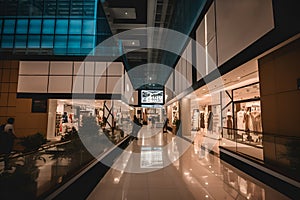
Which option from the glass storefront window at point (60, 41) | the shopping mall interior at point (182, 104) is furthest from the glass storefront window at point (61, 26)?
the glass storefront window at point (60, 41)

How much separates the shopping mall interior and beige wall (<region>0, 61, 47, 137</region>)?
0.15ft

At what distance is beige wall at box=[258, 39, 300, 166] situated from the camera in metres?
3.65

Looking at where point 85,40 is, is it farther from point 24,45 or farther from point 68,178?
point 68,178

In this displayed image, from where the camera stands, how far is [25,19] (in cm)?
1288

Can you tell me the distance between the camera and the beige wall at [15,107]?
320 inches

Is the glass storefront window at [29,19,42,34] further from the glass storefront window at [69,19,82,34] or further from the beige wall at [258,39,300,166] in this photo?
the beige wall at [258,39,300,166]

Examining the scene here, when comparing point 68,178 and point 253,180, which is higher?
point 68,178

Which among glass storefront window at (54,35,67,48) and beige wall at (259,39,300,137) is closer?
beige wall at (259,39,300,137)

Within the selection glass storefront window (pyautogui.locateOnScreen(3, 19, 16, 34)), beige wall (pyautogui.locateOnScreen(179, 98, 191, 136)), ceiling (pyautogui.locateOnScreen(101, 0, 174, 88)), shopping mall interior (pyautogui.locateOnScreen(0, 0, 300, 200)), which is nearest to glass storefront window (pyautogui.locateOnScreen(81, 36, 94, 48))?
shopping mall interior (pyautogui.locateOnScreen(0, 0, 300, 200))

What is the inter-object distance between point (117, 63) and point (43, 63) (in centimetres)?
323

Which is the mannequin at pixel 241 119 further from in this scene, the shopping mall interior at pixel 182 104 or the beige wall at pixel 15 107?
the beige wall at pixel 15 107

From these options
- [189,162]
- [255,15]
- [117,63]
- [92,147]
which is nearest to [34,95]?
[117,63]

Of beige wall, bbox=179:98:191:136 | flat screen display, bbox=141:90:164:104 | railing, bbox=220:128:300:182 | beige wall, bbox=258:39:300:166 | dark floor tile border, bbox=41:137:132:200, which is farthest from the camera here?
flat screen display, bbox=141:90:164:104

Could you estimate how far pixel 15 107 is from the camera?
8328mm
